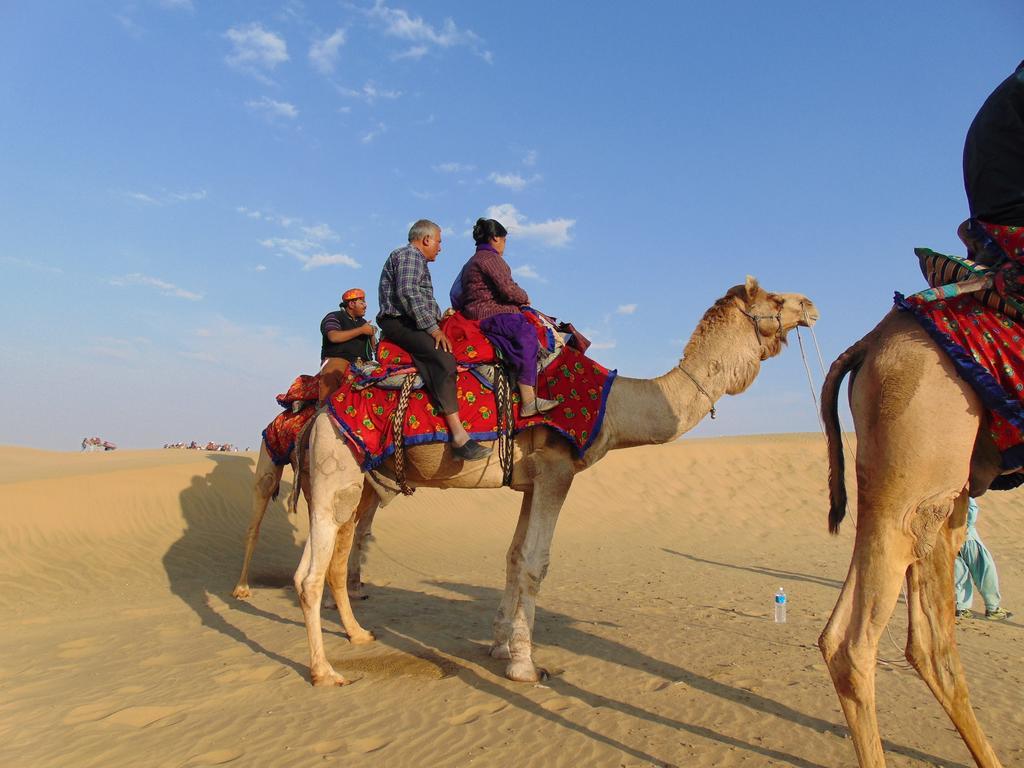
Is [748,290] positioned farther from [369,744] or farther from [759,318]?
[369,744]

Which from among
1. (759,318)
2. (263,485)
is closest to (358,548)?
(263,485)

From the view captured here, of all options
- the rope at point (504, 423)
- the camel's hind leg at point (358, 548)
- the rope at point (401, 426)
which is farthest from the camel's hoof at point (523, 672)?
the camel's hind leg at point (358, 548)

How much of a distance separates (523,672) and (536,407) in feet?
6.34

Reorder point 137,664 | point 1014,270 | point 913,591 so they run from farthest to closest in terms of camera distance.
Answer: point 137,664 < point 913,591 < point 1014,270

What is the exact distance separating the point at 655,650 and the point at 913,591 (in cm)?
274

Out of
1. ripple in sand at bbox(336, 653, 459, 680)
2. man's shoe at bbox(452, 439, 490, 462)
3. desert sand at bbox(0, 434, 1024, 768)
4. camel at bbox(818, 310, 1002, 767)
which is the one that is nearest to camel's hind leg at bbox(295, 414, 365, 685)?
desert sand at bbox(0, 434, 1024, 768)

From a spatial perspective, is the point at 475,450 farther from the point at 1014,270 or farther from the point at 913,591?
the point at 1014,270

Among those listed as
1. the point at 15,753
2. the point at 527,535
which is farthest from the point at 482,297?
the point at 15,753

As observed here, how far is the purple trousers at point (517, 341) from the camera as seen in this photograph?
5.41 m

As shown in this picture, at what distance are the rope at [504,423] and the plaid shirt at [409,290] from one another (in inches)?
27.8

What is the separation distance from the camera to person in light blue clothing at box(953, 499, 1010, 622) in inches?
304

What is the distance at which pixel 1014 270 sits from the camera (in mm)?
3021

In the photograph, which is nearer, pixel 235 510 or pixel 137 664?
pixel 137 664

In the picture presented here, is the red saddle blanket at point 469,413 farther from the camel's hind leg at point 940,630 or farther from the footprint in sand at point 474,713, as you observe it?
the camel's hind leg at point 940,630
